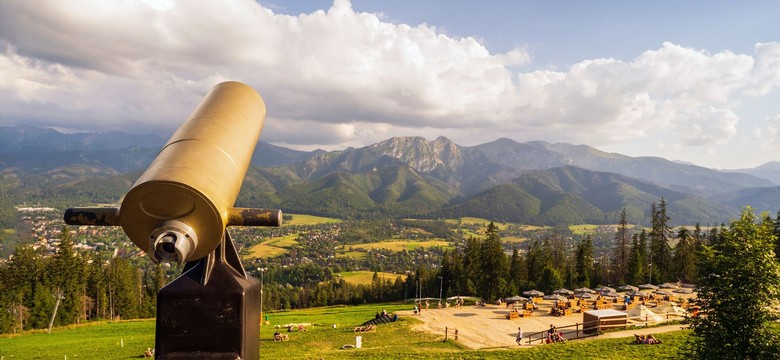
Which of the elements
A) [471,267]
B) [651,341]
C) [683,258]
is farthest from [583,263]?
[651,341]

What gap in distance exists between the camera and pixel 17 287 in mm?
56875

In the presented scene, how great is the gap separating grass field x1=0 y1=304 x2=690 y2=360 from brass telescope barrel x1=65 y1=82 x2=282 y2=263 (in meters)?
19.6

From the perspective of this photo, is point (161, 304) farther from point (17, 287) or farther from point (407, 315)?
point (17, 287)

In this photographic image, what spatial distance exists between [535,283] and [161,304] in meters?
72.3

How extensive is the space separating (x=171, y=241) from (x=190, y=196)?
52 cm

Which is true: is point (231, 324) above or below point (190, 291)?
below

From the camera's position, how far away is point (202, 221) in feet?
15.9

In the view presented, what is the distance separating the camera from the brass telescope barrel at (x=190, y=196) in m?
4.56

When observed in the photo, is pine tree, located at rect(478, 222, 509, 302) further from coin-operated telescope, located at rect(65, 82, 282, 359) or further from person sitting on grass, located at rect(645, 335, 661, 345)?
coin-operated telescope, located at rect(65, 82, 282, 359)

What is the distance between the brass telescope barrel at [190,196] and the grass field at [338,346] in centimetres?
1961

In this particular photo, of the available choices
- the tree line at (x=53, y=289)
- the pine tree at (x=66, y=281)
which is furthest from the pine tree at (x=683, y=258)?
the pine tree at (x=66, y=281)

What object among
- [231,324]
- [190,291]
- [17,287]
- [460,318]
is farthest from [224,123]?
[17,287]

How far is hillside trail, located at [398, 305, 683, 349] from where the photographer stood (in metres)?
29.8

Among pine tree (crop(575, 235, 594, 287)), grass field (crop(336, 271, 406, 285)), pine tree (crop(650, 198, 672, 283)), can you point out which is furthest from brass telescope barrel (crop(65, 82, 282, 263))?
grass field (crop(336, 271, 406, 285))
